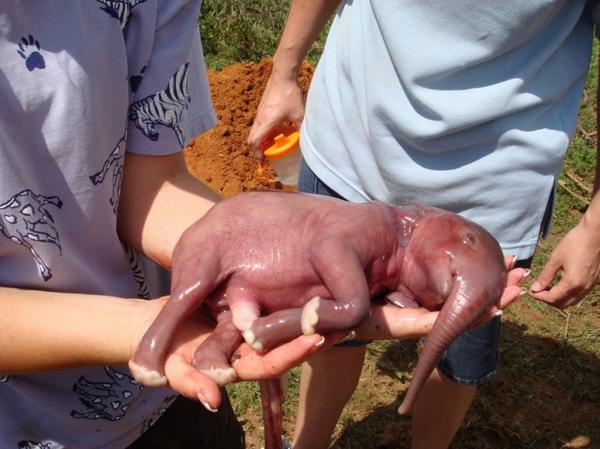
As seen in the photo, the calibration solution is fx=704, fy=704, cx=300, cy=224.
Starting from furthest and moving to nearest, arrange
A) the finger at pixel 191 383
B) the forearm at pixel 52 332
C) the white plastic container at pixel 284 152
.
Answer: the white plastic container at pixel 284 152 → the forearm at pixel 52 332 → the finger at pixel 191 383

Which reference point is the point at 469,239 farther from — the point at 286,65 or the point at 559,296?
the point at 286,65

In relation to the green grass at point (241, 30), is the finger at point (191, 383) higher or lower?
higher

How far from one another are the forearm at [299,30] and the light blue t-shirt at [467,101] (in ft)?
0.98

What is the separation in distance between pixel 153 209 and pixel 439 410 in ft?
5.00

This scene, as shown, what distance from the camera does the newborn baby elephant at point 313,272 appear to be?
1.56 meters

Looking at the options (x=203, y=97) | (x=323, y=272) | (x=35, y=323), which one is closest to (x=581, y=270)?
(x=323, y=272)

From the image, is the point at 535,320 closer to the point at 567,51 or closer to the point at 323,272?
the point at 567,51

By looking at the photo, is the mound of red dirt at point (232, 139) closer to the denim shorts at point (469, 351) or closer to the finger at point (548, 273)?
the denim shorts at point (469, 351)

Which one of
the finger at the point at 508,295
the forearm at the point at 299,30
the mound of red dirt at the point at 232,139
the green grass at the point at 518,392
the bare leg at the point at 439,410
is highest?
the forearm at the point at 299,30

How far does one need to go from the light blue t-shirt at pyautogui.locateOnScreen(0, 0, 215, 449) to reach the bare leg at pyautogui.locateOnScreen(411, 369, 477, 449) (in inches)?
47.2

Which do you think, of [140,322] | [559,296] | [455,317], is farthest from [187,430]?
[559,296]

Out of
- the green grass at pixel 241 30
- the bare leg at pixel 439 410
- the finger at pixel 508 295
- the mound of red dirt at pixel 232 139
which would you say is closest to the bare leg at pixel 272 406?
the finger at pixel 508 295

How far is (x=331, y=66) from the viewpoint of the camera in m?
2.44

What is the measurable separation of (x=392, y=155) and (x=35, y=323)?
→ 1176mm
